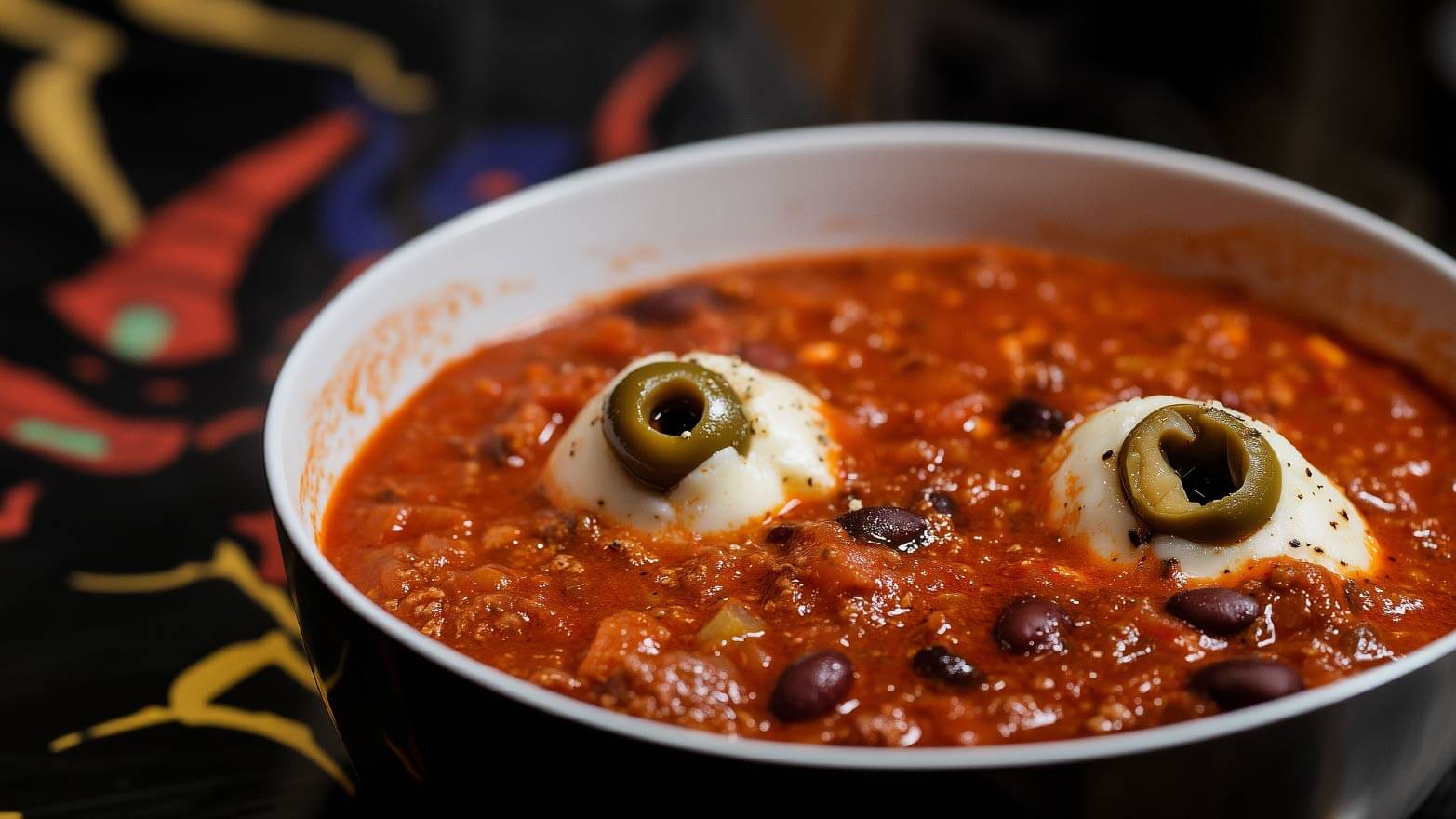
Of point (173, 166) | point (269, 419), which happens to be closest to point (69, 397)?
point (173, 166)

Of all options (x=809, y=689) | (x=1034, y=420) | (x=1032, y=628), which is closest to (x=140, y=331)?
(x=1034, y=420)

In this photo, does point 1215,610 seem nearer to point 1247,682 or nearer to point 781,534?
point 1247,682

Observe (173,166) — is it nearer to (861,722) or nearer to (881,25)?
(881,25)

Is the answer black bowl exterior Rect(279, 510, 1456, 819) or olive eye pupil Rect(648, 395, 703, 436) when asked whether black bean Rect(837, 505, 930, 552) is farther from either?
black bowl exterior Rect(279, 510, 1456, 819)

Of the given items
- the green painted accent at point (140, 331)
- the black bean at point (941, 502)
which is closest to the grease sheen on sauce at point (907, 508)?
the black bean at point (941, 502)

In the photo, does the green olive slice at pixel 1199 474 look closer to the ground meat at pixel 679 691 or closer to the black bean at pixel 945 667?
the black bean at pixel 945 667

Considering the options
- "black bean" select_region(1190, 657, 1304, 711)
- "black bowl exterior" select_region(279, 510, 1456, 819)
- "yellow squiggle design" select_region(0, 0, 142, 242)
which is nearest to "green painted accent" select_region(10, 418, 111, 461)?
"yellow squiggle design" select_region(0, 0, 142, 242)
